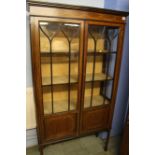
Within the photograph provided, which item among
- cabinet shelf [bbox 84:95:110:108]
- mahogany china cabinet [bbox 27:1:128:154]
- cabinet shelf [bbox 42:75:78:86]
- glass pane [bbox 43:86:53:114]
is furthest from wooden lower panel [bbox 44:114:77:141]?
cabinet shelf [bbox 42:75:78:86]

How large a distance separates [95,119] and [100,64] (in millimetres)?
748

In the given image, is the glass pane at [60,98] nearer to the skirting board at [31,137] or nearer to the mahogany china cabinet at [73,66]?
the mahogany china cabinet at [73,66]

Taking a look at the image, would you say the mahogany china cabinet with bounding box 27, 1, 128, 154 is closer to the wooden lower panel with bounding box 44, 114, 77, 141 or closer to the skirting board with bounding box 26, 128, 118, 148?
the wooden lower panel with bounding box 44, 114, 77, 141

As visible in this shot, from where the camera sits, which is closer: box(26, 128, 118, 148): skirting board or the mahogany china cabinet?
the mahogany china cabinet

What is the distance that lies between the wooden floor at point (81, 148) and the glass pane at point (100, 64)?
0.73 metres

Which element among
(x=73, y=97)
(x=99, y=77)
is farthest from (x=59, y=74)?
(x=99, y=77)

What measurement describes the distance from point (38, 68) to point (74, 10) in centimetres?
67

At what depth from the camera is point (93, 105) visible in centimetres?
181

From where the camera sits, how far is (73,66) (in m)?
1.60

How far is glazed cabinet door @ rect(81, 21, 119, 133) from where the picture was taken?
1.63 m

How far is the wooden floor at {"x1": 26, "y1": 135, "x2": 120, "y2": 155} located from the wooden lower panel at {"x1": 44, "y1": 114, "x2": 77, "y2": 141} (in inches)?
16.6
